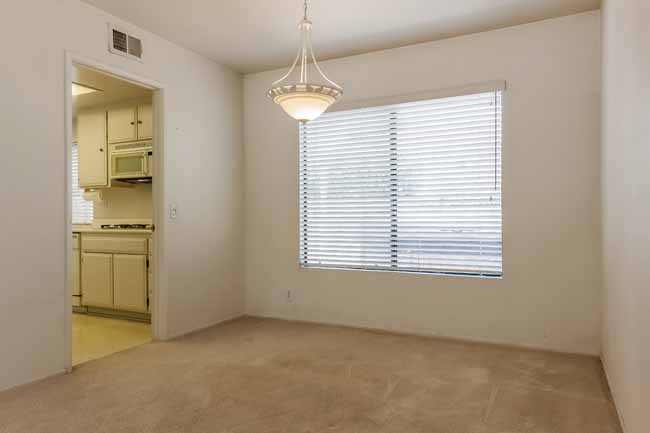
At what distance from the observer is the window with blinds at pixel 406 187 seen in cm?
395

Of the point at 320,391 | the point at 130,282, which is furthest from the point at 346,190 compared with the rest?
the point at 130,282

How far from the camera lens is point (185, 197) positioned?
4.35 meters

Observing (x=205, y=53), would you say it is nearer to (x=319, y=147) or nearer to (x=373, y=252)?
(x=319, y=147)

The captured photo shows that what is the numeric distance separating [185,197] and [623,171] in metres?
3.48

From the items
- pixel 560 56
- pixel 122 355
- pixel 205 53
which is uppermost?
pixel 205 53

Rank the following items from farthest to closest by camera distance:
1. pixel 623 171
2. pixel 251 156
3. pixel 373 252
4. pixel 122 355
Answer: pixel 251 156 < pixel 373 252 < pixel 122 355 < pixel 623 171

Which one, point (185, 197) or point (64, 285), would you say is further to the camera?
point (185, 197)

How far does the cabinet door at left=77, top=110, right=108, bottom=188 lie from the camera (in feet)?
18.0

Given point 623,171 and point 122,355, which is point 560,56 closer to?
point 623,171

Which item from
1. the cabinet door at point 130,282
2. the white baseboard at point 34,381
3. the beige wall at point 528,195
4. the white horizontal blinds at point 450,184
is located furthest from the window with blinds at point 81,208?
the white horizontal blinds at point 450,184

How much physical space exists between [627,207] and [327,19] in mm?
2566

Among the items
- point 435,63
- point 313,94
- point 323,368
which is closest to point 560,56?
Answer: point 435,63

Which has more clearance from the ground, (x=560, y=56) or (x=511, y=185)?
(x=560, y=56)

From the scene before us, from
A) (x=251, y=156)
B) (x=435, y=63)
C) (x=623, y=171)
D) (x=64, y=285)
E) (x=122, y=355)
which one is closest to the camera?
(x=623, y=171)
